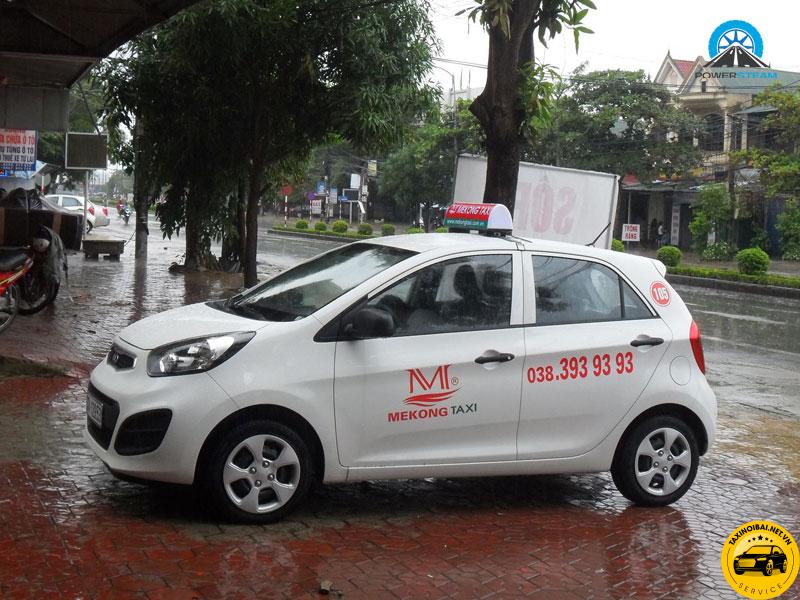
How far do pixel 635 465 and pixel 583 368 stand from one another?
69 cm

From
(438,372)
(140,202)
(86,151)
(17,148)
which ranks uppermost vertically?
(17,148)

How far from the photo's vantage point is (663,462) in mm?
6195

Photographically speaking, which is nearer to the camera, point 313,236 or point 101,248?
point 101,248

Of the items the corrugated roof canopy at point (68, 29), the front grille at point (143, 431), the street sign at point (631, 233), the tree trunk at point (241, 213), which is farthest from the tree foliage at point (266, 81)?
the street sign at point (631, 233)

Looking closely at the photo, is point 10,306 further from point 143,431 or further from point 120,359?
point 143,431

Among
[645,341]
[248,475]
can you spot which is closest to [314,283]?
[248,475]

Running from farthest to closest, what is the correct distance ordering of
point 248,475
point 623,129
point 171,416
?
1. point 623,129
2. point 248,475
3. point 171,416

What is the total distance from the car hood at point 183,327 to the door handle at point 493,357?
3.93 ft

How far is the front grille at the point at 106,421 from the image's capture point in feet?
17.6

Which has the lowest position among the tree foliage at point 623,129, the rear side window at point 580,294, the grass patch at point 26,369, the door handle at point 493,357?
the grass patch at point 26,369

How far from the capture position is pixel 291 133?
16.5 m

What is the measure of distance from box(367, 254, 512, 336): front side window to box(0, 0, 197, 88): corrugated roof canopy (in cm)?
660

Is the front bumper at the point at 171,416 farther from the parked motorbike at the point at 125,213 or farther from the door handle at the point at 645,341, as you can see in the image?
the parked motorbike at the point at 125,213

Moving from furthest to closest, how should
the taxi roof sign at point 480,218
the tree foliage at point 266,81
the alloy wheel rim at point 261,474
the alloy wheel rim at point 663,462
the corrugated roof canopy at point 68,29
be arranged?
the tree foliage at point 266,81 < the corrugated roof canopy at point 68,29 < the taxi roof sign at point 480,218 < the alloy wheel rim at point 663,462 < the alloy wheel rim at point 261,474
